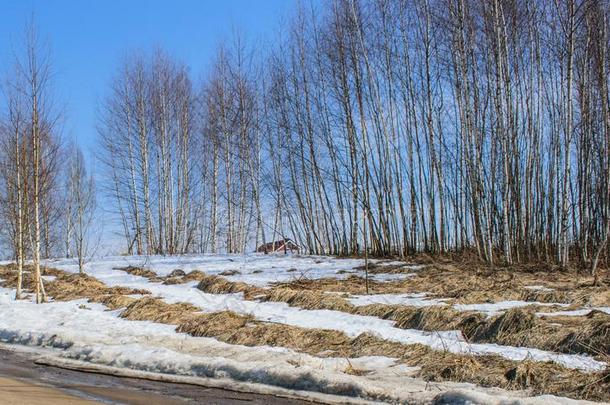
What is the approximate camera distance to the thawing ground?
607 centimetres

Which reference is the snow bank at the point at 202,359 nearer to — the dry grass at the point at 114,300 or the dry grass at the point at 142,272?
the dry grass at the point at 114,300

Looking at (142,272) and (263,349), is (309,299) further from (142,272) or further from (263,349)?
(142,272)

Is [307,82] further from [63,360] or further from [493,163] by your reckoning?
[63,360]

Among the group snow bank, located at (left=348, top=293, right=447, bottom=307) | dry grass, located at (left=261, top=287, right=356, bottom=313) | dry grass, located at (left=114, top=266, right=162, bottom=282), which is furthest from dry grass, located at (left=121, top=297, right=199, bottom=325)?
dry grass, located at (left=114, top=266, right=162, bottom=282)

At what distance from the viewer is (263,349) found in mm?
8203

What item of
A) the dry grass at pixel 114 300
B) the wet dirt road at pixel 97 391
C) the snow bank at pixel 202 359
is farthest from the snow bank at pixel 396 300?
the wet dirt road at pixel 97 391

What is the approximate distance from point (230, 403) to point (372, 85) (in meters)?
18.1

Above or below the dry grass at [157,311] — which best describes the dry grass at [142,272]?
above

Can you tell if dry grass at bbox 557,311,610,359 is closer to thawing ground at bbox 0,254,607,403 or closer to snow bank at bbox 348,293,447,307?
thawing ground at bbox 0,254,607,403

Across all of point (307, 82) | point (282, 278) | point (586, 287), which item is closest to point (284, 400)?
point (586, 287)

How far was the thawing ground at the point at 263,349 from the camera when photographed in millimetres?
6066

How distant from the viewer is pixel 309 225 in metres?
26.6

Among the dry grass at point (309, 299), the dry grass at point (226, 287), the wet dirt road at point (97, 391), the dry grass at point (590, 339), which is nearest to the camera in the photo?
the wet dirt road at point (97, 391)

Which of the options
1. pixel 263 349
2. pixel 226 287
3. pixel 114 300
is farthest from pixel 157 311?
pixel 263 349
